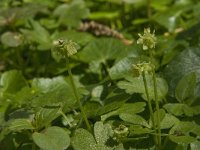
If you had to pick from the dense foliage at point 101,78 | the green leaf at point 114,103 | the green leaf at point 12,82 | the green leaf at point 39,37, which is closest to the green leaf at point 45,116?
the dense foliage at point 101,78

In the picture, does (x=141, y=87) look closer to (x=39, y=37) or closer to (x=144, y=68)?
(x=144, y=68)

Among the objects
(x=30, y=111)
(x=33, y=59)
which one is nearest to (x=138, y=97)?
(x=30, y=111)

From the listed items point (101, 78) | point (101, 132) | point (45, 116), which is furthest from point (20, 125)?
point (101, 78)

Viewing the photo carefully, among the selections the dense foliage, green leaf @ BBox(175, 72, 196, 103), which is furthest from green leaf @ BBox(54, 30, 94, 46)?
green leaf @ BBox(175, 72, 196, 103)

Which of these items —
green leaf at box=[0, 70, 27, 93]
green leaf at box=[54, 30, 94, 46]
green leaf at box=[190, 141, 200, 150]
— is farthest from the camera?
green leaf at box=[54, 30, 94, 46]

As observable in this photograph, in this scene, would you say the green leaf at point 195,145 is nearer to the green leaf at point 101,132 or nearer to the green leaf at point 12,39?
the green leaf at point 101,132

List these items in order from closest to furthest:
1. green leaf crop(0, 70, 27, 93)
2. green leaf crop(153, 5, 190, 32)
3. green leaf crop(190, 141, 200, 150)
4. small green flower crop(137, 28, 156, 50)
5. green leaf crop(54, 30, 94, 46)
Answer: small green flower crop(137, 28, 156, 50), green leaf crop(190, 141, 200, 150), green leaf crop(0, 70, 27, 93), green leaf crop(54, 30, 94, 46), green leaf crop(153, 5, 190, 32)

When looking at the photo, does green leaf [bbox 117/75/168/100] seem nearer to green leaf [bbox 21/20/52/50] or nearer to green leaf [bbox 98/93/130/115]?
green leaf [bbox 98/93/130/115]

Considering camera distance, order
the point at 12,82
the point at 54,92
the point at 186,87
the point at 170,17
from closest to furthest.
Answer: the point at 186,87
the point at 54,92
the point at 12,82
the point at 170,17
